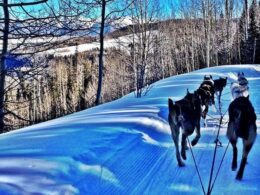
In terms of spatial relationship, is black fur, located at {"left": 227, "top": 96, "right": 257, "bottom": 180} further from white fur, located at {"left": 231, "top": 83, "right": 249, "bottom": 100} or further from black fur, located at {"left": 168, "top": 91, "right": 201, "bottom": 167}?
white fur, located at {"left": 231, "top": 83, "right": 249, "bottom": 100}

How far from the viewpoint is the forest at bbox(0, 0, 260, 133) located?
5316mm

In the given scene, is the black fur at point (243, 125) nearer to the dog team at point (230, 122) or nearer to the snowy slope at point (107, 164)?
the dog team at point (230, 122)

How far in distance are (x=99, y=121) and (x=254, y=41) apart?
43200 millimetres

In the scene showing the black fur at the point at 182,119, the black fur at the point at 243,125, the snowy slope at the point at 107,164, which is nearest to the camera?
the snowy slope at the point at 107,164

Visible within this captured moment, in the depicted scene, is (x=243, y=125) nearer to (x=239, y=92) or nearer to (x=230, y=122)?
(x=230, y=122)

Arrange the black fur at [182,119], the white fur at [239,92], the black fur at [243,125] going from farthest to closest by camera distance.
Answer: the white fur at [239,92]
the black fur at [182,119]
the black fur at [243,125]

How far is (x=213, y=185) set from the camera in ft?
17.2

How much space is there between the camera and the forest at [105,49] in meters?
5.32

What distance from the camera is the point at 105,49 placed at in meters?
65.5

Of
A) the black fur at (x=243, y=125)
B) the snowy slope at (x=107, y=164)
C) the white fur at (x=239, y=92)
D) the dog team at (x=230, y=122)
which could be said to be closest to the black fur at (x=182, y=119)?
the dog team at (x=230, y=122)

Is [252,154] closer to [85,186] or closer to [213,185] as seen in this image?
[213,185]

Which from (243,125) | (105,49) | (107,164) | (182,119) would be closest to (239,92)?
(182,119)

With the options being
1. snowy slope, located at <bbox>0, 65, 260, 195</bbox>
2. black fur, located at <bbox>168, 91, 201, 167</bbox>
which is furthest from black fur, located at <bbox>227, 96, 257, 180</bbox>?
black fur, located at <bbox>168, 91, 201, 167</bbox>

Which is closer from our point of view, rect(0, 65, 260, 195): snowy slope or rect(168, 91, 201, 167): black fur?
rect(0, 65, 260, 195): snowy slope
